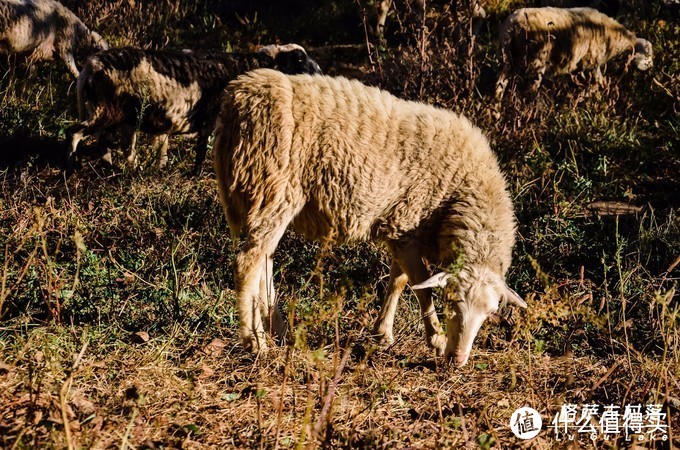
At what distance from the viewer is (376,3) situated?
9.92 meters

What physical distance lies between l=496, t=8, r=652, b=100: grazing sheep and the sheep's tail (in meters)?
4.31

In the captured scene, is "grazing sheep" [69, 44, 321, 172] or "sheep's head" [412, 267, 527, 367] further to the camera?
"grazing sheep" [69, 44, 321, 172]

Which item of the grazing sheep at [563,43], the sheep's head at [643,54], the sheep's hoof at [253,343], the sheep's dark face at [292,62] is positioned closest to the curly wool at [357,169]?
the sheep's hoof at [253,343]

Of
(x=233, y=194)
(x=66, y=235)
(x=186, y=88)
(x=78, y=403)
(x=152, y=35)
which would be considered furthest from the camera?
(x=152, y=35)

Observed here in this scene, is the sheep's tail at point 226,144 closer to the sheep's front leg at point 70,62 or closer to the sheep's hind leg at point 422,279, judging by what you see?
the sheep's hind leg at point 422,279

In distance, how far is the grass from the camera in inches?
124

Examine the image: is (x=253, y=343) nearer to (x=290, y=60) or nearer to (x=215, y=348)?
(x=215, y=348)

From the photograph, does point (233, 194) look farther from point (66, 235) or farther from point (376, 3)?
point (376, 3)

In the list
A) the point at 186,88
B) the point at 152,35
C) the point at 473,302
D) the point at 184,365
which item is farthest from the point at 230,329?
the point at 152,35

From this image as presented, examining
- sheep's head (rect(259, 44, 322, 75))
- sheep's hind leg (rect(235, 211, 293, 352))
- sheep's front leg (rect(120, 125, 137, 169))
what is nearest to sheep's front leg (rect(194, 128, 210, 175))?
sheep's front leg (rect(120, 125, 137, 169))

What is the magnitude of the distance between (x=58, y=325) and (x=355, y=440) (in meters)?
1.75

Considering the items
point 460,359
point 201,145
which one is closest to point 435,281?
point 460,359

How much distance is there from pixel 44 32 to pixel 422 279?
5955 mm

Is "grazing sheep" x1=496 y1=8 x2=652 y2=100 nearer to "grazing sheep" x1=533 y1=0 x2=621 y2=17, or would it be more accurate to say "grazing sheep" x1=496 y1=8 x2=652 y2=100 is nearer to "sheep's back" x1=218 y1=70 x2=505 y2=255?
"grazing sheep" x1=533 y1=0 x2=621 y2=17
